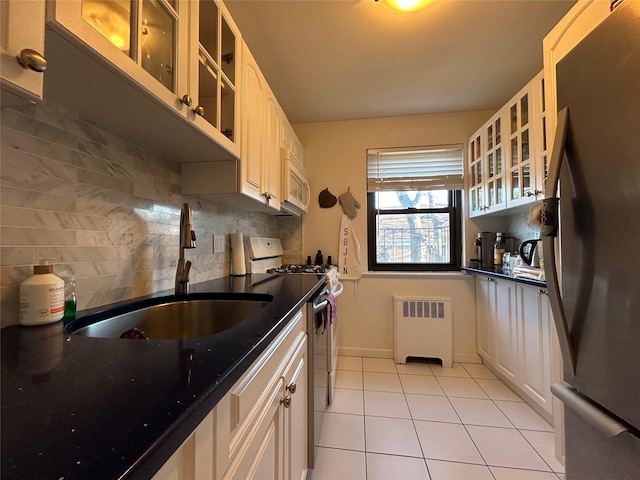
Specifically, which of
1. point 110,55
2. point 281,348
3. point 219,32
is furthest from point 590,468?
point 219,32

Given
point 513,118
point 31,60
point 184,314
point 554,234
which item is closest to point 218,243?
point 184,314

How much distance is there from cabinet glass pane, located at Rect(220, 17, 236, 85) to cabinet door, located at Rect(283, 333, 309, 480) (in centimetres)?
121

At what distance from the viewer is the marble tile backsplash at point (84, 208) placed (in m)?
0.71

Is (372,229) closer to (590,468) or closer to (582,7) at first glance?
(582,7)

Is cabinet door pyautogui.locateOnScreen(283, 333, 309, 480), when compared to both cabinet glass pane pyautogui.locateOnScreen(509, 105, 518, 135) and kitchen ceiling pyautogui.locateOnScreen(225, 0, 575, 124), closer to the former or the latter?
kitchen ceiling pyautogui.locateOnScreen(225, 0, 575, 124)

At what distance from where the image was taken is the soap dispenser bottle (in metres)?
0.69

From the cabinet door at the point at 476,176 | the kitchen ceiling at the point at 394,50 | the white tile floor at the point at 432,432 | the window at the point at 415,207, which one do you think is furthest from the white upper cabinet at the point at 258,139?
the cabinet door at the point at 476,176

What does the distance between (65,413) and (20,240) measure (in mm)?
641

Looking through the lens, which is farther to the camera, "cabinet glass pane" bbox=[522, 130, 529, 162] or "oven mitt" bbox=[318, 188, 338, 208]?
"oven mitt" bbox=[318, 188, 338, 208]

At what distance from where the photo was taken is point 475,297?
262 cm

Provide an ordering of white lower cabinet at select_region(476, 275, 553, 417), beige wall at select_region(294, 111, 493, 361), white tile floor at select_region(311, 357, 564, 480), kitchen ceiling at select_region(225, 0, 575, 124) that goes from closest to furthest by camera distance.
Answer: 1. white tile floor at select_region(311, 357, 564, 480)
2. kitchen ceiling at select_region(225, 0, 575, 124)
3. white lower cabinet at select_region(476, 275, 553, 417)
4. beige wall at select_region(294, 111, 493, 361)

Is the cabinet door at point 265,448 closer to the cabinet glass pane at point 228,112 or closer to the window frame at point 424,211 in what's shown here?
the cabinet glass pane at point 228,112

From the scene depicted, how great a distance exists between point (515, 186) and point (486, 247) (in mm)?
710

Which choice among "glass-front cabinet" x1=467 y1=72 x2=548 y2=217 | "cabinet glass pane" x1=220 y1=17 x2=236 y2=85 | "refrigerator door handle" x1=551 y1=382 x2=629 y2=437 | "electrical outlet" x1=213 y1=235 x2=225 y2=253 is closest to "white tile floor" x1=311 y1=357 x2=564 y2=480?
"refrigerator door handle" x1=551 y1=382 x2=629 y2=437
